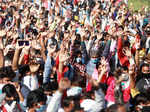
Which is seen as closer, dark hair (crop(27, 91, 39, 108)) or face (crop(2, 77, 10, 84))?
dark hair (crop(27, 91, 39, 108))

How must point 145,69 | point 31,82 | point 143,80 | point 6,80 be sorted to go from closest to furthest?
point 6,80 → point 31,82 → point 143,80 → point 145,69

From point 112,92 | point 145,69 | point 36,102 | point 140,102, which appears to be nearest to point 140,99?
point 140,102

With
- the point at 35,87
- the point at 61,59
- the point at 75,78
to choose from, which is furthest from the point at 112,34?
the point at 35,87

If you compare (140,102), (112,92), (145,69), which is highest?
(145,69)

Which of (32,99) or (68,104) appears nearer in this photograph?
(68,104)

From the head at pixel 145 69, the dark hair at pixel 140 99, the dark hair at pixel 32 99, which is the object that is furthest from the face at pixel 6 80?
the head at pixel 145 69

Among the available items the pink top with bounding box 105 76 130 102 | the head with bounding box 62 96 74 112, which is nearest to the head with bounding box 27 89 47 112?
the head with bounding box 62 96 74 112

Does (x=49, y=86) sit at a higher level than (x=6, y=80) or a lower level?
lower

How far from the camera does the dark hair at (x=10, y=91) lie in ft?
12.2

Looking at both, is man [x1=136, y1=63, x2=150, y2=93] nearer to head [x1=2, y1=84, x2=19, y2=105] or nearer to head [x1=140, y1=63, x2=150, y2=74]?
head [x1=140, y1=63, x2=150, y2=74]

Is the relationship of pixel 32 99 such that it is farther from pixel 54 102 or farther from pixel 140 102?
pixel 140 102

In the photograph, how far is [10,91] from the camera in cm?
375

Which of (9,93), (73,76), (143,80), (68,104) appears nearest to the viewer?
(68,104)

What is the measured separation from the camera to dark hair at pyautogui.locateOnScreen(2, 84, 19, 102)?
3.73 m
